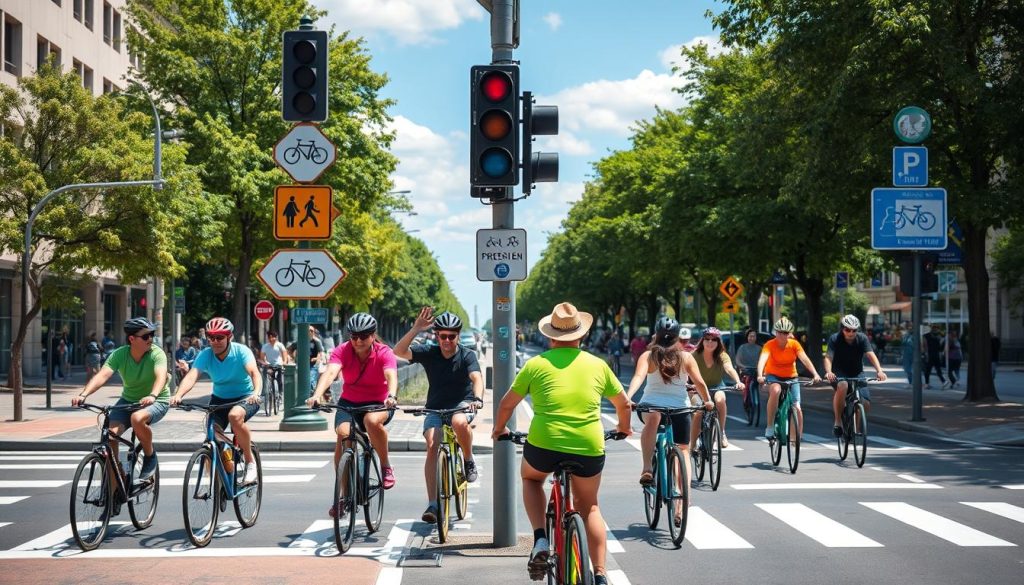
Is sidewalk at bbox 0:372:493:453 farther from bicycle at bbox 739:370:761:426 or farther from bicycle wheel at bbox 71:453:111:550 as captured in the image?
bicycle wheel at bbox 71:453:111:550

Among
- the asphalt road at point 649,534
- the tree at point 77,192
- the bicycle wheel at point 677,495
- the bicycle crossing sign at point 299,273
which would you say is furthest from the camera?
the tree at point 77,192

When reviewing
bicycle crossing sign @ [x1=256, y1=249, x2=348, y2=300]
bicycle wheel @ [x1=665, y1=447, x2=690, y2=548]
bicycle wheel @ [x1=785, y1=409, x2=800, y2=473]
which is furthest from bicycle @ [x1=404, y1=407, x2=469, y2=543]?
bicycle wheel @ [x1=785, y1=409, x2=800, y2=473]

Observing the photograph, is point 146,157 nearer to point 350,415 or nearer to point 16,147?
point 16,147

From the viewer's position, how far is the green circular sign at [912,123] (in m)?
20.7

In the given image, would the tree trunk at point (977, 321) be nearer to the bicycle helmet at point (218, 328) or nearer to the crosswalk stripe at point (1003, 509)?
the crosswalk stripe at point (1003, 509)

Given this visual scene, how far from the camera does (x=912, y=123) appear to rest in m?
20.8

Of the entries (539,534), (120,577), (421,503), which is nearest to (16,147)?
(421,503)

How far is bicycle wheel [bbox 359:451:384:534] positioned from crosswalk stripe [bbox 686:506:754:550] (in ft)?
8.34

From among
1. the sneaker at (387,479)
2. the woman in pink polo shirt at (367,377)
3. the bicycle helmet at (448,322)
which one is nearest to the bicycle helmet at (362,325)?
the woman in pink polo shirt at (367,377)

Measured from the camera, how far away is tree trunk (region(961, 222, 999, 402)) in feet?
83.1

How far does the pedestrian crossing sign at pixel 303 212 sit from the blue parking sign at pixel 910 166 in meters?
11.5

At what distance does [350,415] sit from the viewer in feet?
29.8

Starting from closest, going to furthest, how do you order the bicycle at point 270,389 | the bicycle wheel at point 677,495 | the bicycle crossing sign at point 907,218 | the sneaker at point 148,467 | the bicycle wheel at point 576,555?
the bicycle wheel at point 576,555 < the bicycle wheel at point 677,495 < the sneaker at point 148,467 < the bicycle crossing sign at point 907,218 < the bicycle at point 270,389

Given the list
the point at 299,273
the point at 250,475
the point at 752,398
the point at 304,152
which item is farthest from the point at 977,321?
the point at 250,475
